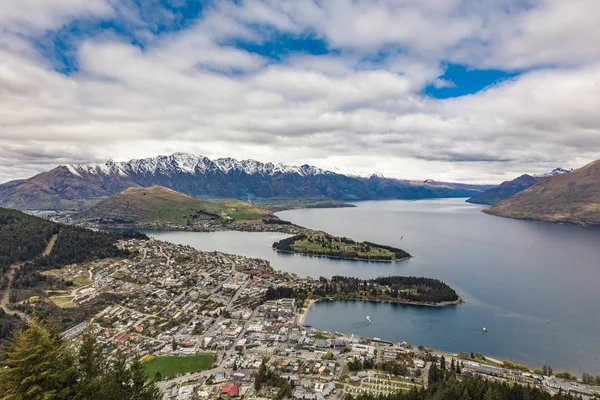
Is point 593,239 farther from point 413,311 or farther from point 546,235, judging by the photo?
point 413,311

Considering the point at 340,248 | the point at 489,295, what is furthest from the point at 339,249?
the point at 489,295

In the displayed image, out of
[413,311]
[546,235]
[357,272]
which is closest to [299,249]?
[357,272]

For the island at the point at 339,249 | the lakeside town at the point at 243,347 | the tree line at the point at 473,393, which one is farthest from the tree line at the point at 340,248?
the tree line at the point at 473,393

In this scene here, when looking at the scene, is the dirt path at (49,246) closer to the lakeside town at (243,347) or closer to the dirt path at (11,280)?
the dirt path at (11,280)

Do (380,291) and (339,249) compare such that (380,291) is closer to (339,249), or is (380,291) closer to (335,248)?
(339,249)

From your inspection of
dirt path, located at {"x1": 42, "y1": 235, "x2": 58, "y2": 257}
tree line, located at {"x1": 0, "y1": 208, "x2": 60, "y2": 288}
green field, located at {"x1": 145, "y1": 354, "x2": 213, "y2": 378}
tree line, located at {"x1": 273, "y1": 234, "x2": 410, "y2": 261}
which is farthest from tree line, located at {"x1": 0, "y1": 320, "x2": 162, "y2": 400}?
tree line, located at {"x1": 273, "y1": 234, "x2": 410, "y2": 261}

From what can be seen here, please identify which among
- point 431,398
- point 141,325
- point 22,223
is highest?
point 22,223

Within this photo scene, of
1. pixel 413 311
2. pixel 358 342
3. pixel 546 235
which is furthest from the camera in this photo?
pixel 546 235

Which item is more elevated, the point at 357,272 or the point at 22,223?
the point at 22,223
